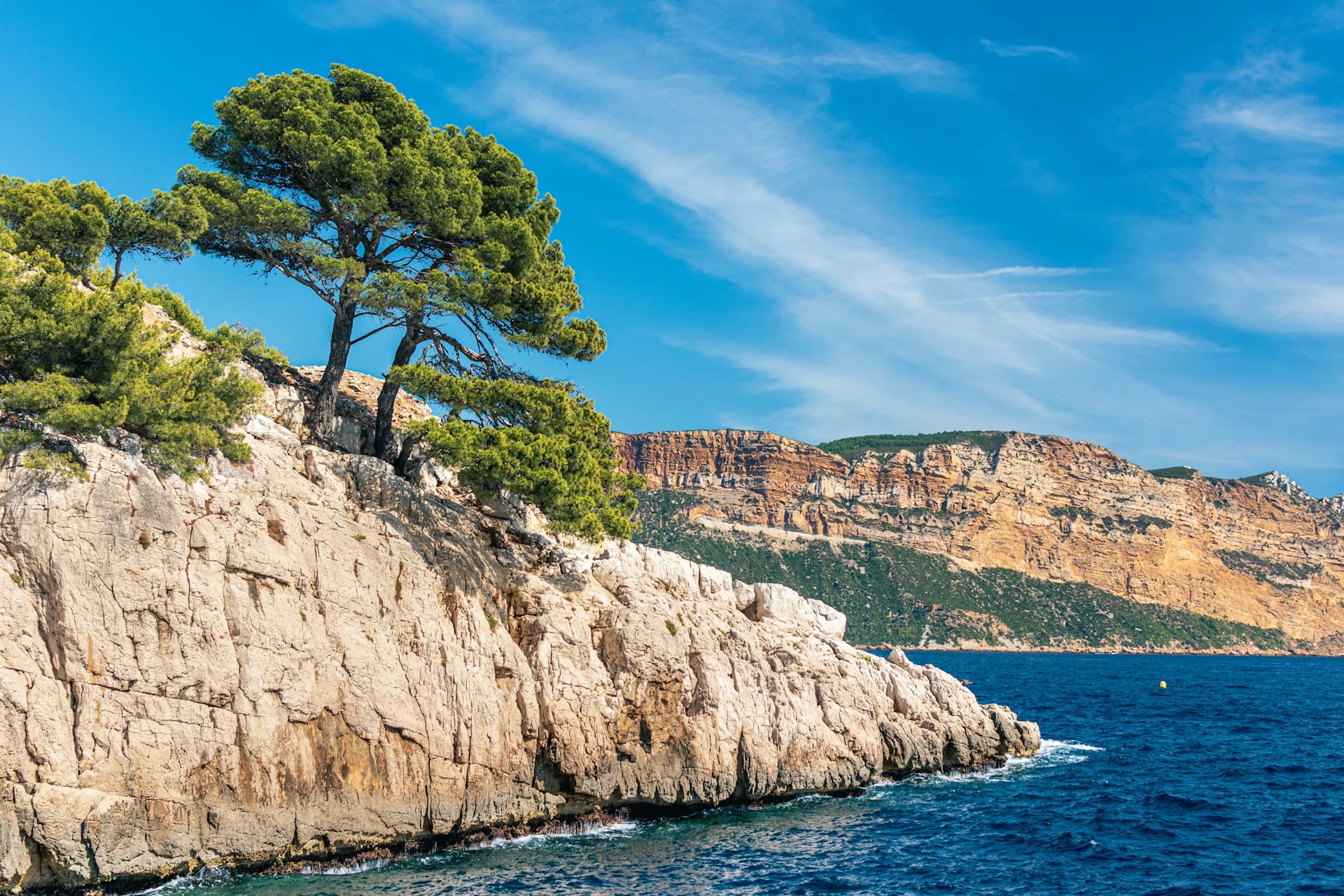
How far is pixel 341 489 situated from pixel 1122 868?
2242 centimetres

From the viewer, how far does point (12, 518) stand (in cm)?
1903

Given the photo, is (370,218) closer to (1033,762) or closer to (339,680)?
(339,680)

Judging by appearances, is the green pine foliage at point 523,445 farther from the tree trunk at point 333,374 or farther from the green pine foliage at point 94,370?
the green pine foliage at point 94,370

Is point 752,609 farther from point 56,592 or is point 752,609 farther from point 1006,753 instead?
point 56,592

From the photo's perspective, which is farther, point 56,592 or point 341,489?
point 341,489

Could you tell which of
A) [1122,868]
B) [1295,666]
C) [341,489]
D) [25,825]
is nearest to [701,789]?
[1122,868]

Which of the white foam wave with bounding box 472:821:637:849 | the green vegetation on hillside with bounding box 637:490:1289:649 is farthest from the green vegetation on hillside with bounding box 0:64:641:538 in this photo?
the green vegetation on hillside with bounding box 637:490:1289:649

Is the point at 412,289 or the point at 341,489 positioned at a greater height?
the point at 412,289

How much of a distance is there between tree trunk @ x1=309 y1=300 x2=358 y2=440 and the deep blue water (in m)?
12.6

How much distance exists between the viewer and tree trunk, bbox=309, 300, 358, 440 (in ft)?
92.0

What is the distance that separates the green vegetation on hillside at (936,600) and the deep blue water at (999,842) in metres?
119

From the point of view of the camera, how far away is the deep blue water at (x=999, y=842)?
21.4 m

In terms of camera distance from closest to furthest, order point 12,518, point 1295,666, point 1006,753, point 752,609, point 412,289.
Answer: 1. point 12,518
2. point 412,289
3. point 752,609
4. point 1006,753
5. point 1295,666

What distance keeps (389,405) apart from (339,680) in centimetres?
1025
